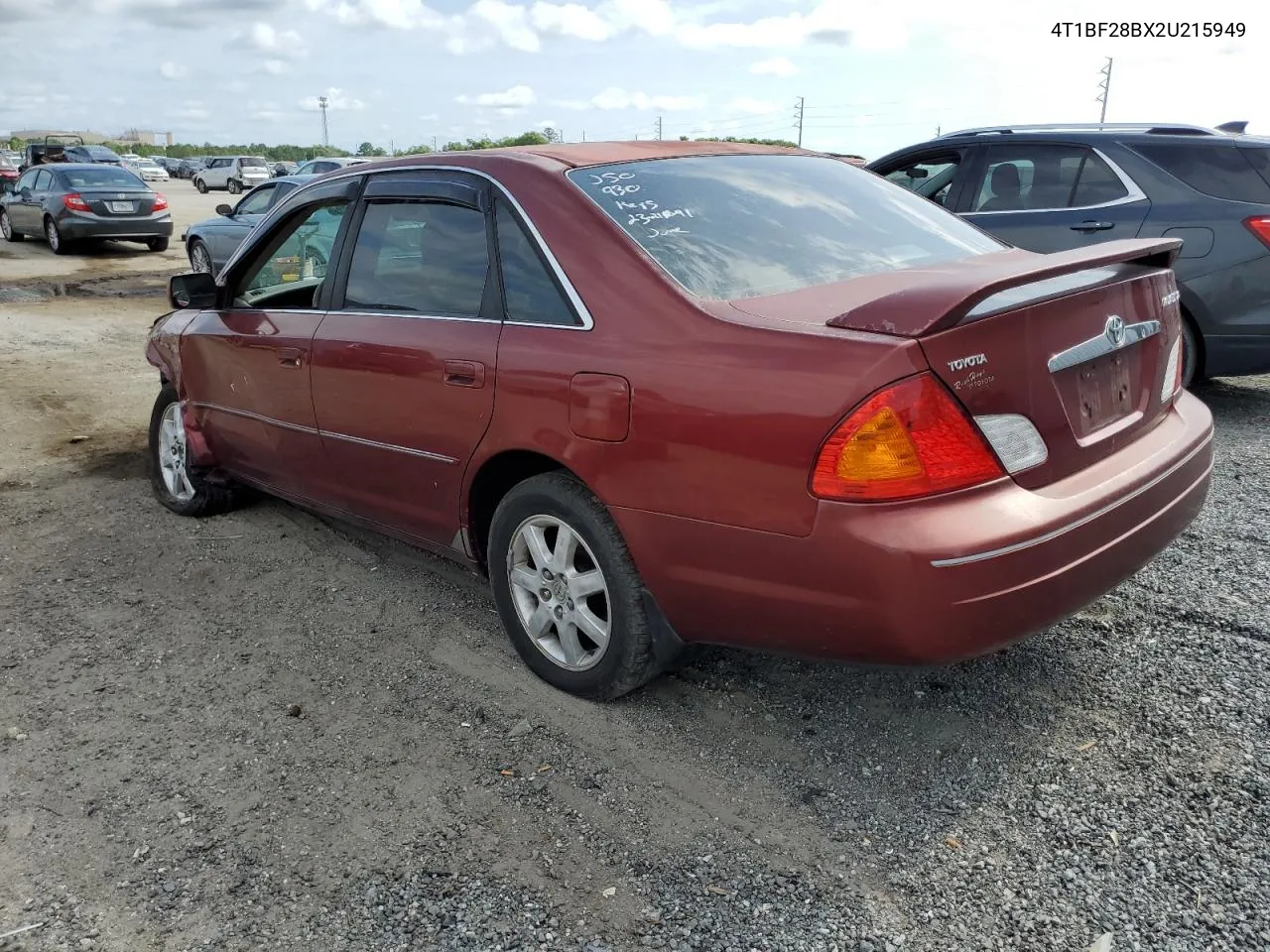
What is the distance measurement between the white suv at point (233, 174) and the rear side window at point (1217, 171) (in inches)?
1663

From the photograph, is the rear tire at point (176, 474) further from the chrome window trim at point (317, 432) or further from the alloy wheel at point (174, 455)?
the chrome window trim at point (317, 432)

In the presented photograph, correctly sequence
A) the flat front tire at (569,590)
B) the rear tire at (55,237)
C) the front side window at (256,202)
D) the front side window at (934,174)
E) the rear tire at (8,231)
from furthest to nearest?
1. the rear tire at (8,231)
2. the rear tire at (55,237)
3. the front side window at (256,202)
4. the front side window at (934,174)
5. the flat front tire at (569,590)

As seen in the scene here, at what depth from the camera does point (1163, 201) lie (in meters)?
6.27

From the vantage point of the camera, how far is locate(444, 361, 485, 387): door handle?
322 centimetres

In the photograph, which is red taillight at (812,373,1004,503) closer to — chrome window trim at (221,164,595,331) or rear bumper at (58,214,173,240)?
chrome window trim at (221,164,595,331)

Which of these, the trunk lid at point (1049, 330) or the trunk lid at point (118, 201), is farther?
the trunk lid at point (118, 201)

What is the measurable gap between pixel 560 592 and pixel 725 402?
948 millimetres

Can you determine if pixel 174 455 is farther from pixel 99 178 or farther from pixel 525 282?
pixel 99 178

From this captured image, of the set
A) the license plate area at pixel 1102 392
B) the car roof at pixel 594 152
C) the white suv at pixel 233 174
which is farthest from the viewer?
the white suv at pixel 233 174

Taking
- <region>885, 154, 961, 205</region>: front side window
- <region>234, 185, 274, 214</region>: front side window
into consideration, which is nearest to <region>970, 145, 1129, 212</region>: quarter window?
<region>885, 154, 961, 205</region>: front side window

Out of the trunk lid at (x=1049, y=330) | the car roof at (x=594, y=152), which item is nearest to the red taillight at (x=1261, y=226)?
the trunk lid at (x=1049, y=330)

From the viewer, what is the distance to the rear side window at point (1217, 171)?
608 cm

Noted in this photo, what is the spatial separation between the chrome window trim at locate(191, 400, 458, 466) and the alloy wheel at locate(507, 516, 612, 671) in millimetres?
409

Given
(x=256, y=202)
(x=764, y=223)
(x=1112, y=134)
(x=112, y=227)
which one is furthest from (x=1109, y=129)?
(x=112, y=227)
